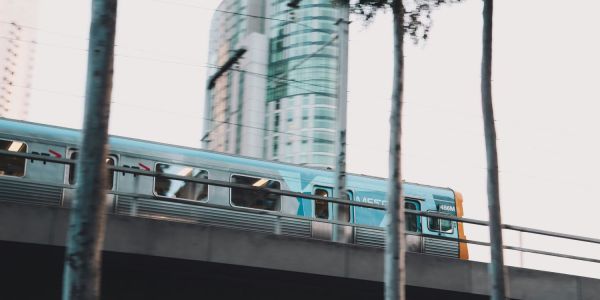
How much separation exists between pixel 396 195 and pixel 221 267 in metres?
2.95

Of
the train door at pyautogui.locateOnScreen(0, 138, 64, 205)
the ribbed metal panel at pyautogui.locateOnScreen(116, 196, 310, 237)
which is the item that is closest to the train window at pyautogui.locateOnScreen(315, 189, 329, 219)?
the ribbed metal panel at pyautogui.locateOnScreen(116, 196, 310, 237)

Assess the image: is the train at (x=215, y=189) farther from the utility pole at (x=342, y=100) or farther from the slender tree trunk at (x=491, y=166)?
the slender tree trunk at (x=491, y=166)

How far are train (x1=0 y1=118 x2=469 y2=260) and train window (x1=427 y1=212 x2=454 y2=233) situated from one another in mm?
26

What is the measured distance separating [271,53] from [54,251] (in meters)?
88.6

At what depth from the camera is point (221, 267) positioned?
40.7 ft

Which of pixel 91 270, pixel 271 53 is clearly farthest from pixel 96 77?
pixel 271 53

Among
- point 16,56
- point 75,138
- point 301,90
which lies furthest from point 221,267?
point 16,56

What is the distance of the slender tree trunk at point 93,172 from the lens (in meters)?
7.31

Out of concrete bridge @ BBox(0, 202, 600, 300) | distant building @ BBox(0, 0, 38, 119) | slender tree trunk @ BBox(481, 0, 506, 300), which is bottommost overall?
concrete bridge @ BBox(0, 202, 600, 300)

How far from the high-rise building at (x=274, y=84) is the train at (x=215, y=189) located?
71.2 m

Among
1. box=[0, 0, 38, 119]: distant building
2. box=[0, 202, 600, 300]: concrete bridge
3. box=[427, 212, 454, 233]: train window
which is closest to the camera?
box=[0, 202, 600, 300]: concrete bridge

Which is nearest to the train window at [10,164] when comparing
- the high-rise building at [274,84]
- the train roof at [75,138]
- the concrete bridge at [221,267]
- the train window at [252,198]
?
the train roof at [75,138]

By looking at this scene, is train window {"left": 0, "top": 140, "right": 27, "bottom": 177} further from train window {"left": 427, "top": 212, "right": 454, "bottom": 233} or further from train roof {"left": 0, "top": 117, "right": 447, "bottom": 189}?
train window {"left": 427, "top": 212, "right": 454, "bottom": 233}

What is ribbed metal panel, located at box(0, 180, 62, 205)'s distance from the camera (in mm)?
15031
